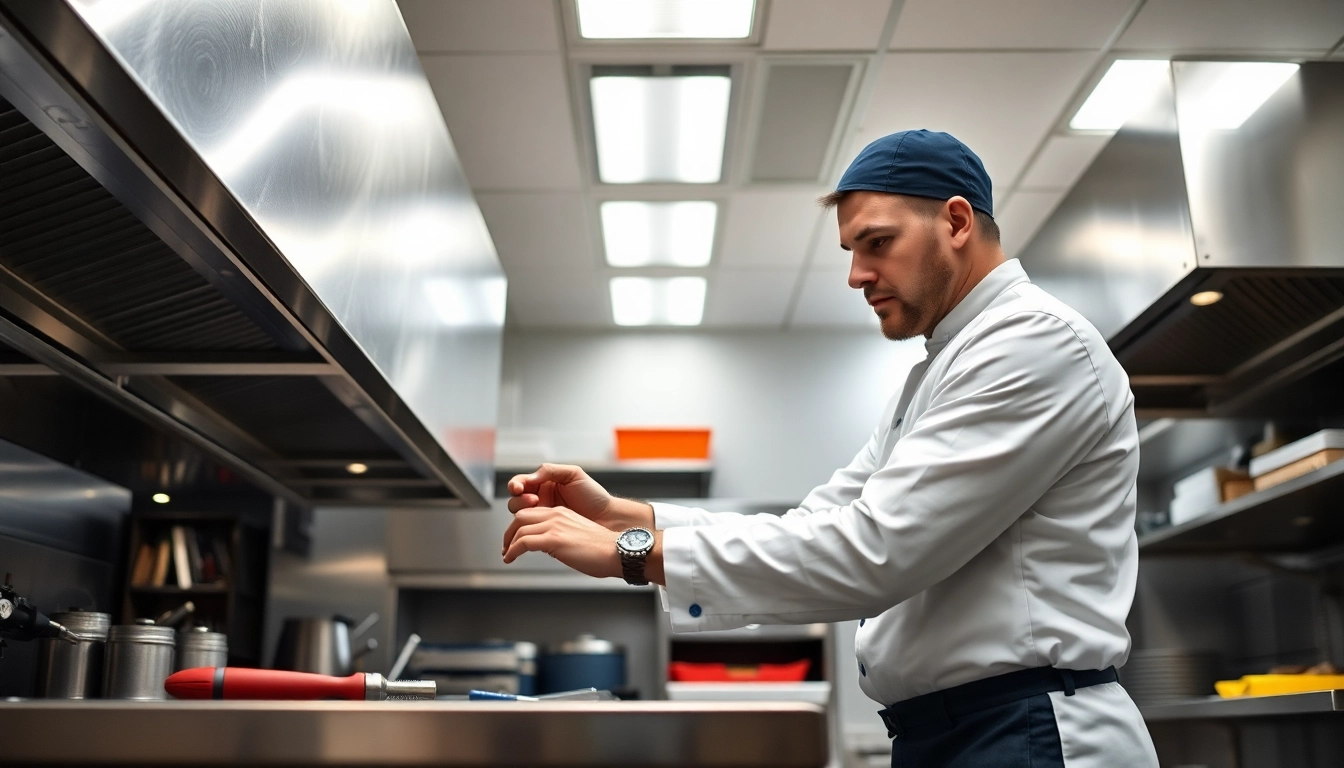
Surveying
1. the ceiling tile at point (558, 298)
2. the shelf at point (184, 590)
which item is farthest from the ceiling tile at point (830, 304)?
the shelf at point (184, 590)

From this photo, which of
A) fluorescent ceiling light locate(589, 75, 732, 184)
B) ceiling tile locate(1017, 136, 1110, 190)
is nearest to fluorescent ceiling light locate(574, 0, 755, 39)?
fluorescent ceiling light locate(589, 75, 732, 184)

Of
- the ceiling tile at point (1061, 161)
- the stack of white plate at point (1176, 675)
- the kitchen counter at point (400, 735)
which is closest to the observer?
the kitchen counter at point (400, 735)

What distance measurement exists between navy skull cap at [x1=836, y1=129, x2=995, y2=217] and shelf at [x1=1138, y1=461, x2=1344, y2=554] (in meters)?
1.25

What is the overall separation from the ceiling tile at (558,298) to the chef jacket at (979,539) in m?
3.14

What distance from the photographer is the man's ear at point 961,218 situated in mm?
1528

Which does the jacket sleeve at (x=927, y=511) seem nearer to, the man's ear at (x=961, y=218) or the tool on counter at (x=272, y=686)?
the man's ear at (x=961, y=218)

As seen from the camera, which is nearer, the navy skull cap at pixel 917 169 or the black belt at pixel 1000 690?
the black belt at pixel 1000 690

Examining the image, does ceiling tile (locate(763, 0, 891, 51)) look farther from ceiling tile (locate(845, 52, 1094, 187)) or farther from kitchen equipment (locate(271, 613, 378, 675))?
kitchen equipment (locate(271, 613, 378, 675))

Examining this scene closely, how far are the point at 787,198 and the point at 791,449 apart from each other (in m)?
1.39

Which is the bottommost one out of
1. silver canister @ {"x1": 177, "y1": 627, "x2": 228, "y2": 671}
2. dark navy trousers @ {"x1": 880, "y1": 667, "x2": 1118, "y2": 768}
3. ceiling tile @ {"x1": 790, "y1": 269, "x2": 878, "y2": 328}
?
dark navy trousers @ {"x1": 880, "y1": 667, "x2": 1118, "y2": 768}

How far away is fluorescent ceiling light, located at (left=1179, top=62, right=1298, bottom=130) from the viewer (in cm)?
226

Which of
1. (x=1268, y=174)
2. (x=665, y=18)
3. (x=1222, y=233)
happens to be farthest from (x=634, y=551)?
(x=665, y=18)

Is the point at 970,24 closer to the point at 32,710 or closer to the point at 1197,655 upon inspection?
the point at 1197,655

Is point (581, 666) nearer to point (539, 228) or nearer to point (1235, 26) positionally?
point (539, 228)
